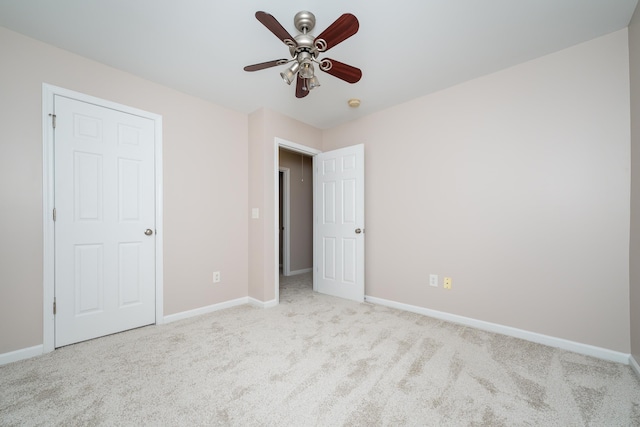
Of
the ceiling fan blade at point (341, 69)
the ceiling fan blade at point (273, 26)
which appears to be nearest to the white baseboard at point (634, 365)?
the ceiling fan blade at point (341, 69)

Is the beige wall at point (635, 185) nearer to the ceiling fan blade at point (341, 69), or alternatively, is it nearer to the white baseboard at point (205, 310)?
the ceiling fan blade at point (341, 69)

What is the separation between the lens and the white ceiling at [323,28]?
1.75 meters

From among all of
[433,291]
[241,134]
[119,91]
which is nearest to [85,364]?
[119,91]

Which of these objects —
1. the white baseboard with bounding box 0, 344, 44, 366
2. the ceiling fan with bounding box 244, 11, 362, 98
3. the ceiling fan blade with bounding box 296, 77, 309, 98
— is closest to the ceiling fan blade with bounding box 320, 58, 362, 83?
the ceiling fan with bounding box 244, 11, 362, 98

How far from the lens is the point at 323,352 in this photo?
2111 millimetres

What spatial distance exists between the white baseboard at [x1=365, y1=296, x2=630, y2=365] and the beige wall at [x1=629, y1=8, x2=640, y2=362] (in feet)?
0.42

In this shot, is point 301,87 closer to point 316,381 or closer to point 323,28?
point 323,28

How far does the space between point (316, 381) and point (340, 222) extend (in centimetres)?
217

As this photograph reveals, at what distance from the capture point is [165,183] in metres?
2.79

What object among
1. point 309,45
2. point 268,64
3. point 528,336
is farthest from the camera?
point 528,336

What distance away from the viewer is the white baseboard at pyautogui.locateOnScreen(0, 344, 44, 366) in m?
1.96

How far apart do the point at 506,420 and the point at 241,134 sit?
139 inches

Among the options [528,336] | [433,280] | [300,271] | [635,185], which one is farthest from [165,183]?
[635,185]

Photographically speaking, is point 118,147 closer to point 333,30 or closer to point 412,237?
point 333,30
